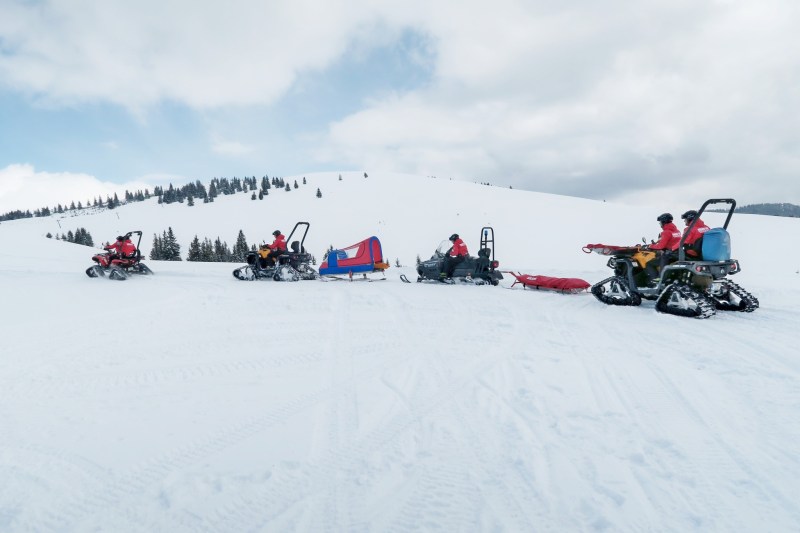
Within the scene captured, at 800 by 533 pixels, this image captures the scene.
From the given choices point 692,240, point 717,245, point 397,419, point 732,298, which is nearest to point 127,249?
point 397,419

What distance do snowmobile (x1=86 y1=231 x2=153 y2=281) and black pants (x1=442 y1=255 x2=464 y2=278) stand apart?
33.0 feet

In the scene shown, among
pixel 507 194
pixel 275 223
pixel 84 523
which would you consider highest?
pixel 507 194

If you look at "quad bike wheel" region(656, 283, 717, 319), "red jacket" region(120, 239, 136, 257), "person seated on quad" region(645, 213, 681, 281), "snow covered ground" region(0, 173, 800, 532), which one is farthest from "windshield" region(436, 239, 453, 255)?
"red jacket" region(120, 239, 136, 257)

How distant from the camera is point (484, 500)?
97.4 inches

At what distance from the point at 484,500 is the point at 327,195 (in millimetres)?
93130

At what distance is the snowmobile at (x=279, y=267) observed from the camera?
1445 cm

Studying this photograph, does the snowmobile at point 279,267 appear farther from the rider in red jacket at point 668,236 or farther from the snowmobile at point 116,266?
the rider in red jacket at point 668,236

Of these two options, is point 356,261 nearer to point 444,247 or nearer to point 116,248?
point 444,247

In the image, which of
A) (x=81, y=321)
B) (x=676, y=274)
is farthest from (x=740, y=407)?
(x=81, y=321)

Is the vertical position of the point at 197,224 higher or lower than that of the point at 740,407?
higher

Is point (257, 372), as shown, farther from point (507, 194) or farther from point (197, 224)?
point (197, 224)

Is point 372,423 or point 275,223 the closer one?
point 372,423

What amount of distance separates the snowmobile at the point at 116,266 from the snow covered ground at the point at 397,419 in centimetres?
557

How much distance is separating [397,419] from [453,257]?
35.9 ft
